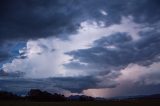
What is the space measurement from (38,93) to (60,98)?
1631 centimetres

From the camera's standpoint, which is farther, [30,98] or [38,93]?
[38,93]

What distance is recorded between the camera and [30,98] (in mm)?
178875

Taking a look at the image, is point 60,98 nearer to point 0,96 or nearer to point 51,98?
point 51,98

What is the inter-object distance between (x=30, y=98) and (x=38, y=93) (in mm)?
16156

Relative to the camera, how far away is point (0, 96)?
184 meters

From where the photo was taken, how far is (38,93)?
19475cm

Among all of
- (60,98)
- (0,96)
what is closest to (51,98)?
(60,98)

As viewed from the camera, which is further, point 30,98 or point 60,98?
point 60,98

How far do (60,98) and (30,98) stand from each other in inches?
948

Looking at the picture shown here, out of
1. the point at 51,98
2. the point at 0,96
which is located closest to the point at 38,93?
the point at 51,98

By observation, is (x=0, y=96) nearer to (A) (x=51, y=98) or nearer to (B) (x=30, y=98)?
(B) (x=30, y=98)

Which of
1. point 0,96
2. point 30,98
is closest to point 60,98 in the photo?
point 30,98

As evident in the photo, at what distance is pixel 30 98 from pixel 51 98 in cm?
1609

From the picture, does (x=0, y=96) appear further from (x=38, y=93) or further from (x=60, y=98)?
(x=60, y=98)
